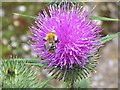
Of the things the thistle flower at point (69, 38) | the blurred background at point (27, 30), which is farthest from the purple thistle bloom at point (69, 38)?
the blurred background at point (27, 30)

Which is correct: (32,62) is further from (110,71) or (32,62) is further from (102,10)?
(102,10)

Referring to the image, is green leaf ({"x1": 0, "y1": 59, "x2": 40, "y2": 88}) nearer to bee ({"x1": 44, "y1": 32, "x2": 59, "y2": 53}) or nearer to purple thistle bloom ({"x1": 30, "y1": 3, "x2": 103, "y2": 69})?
purple thistle bloom ({"x1": 30, "y1": 3, "x2": 103, "y2": 69})

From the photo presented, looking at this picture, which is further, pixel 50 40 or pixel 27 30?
pixel 27 30

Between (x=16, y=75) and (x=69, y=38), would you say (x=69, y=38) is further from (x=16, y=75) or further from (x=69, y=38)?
(x=16, y=75)

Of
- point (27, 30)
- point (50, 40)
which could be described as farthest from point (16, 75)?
point (27, 30)

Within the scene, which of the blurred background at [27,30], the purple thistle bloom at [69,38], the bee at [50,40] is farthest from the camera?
the blurred background at [27,30]

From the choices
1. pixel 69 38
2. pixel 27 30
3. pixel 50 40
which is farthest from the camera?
pixel 27 30

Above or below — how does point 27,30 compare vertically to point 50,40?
above

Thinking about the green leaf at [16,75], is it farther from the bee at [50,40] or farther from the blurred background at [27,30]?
the blurred background at [27,30]
